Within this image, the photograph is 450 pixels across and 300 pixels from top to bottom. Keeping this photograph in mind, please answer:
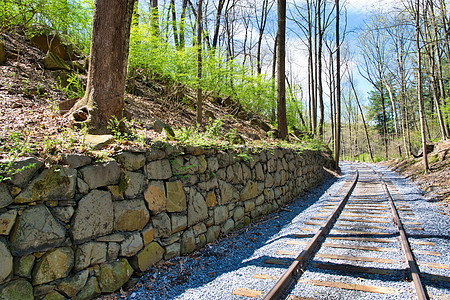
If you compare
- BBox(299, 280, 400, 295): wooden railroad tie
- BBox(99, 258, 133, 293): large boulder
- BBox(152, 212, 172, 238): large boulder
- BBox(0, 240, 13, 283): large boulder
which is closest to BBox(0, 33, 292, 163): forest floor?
BBox(0, 240, 13, 283): large boulder

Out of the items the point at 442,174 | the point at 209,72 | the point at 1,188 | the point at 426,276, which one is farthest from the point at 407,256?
the point at 442,174

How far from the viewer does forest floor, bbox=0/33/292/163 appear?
10.7 ft

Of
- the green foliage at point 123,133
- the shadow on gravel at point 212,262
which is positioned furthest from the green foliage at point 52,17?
the shadow on gravel at point 212,262

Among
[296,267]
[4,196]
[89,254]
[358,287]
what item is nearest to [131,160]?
[89,254]

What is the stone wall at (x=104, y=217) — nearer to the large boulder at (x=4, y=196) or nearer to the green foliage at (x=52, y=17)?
the large boulder at (x=4, y=196)

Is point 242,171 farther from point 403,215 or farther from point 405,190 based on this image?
point 405,190

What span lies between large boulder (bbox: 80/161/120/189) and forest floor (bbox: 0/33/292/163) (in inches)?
8.6

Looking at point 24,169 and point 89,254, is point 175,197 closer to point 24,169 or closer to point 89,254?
point 89,254

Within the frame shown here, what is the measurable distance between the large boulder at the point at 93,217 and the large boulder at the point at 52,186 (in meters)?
0.21

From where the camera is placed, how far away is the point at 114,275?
132 inches

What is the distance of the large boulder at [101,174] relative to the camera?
3.21m

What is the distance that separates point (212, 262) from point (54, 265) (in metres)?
2.23

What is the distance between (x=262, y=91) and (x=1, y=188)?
12.5 metres

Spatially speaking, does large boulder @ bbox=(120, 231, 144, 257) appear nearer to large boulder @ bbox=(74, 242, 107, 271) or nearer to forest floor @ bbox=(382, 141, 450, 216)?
large boulder @ bbox=(74, 242, 107, 271)
